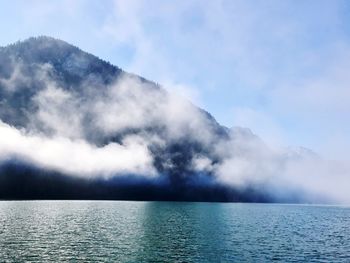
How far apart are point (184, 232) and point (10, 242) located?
55946 millimetres

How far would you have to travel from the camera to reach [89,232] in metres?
124

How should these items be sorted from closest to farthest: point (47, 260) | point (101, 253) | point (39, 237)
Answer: point (47, 260) < point (101, 253) < point (39, 237)

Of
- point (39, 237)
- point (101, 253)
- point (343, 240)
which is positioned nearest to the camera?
point (101, 253)

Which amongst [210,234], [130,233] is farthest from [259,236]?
[130,233]

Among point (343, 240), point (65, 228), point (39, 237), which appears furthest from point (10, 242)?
point (343, 240)

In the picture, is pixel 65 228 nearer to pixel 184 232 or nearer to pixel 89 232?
pixel 89 232

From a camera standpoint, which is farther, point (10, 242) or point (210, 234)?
point (210, 234)

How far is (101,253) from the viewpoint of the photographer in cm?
8694

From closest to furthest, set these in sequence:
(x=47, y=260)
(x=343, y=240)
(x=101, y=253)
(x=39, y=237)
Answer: (x=47, y=260) → (x=101, y=253) → (x=39, y=237) → (x=343, y=240)

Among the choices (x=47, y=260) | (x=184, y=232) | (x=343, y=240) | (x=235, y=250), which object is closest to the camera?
(x=47, y=260)

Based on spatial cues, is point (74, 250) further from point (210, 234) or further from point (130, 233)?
point (210, 234)

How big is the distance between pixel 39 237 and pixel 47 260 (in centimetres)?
3448

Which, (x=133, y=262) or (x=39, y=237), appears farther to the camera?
(x=39, y=237)

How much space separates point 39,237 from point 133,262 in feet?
142
